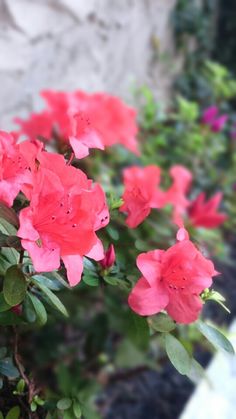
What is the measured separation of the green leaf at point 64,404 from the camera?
0.84 metres

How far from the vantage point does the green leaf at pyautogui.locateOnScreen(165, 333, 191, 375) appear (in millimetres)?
799

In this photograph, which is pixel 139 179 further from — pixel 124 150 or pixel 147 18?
pixel 147 18

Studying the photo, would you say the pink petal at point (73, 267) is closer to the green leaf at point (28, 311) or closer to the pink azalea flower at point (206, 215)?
the green leaf at point (28, 311)

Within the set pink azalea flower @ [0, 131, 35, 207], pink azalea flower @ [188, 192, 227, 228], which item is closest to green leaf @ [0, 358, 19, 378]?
pink azalea flower @ [0, 131, 35, 207]

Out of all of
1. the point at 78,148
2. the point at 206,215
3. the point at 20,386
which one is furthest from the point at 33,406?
the point at 206,215

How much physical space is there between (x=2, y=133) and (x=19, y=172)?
0.09 m

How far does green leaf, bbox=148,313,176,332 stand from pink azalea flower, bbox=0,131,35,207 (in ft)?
0.82

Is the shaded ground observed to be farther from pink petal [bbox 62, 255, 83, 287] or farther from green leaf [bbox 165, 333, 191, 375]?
pink petal [bbox 62, 255, 83, 287]

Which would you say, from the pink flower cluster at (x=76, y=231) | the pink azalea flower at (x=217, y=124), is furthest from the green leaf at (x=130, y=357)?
the pink flower cluster at (x=76, y=231)

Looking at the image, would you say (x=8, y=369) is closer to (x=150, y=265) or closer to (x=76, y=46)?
(x=150, y=265)

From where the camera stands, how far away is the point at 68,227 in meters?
0.75

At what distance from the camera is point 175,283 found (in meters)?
0.80

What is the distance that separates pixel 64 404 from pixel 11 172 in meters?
0.33

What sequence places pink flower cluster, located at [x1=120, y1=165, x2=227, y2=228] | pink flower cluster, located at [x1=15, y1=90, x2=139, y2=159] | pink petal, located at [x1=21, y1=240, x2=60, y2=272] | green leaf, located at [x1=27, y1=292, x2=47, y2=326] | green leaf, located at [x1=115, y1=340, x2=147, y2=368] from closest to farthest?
pink petal, located at [x1=21, y1=240, x2=60, y2=272]
green leaf, located at [x1=27, y1=292, x2=47, y2=326]
pink flower cluster, located at [x1=120, y1=165, x2=227, y2=228]
pink flower cluster, located at [x1=15, y1=90, x2=139, y2=159]
green leaf, located at [x1=115, y1=340, x2=147, y2=368]
